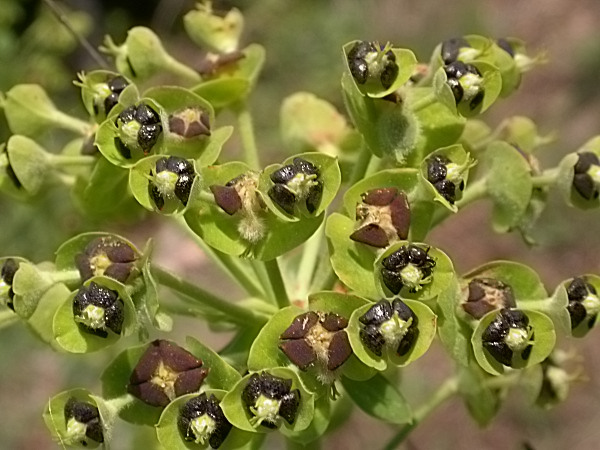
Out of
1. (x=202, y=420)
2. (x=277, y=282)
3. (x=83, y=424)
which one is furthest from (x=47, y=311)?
(x=277, y=282)

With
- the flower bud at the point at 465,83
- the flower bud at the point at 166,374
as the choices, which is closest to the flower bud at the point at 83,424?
the flower bud at the point at 166,374

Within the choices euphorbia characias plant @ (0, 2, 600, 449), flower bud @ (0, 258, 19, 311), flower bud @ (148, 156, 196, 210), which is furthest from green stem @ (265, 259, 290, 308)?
flower bud @ (0, 258, 19, 311)

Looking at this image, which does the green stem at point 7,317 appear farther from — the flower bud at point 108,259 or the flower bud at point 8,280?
the flower bud at point 108,259

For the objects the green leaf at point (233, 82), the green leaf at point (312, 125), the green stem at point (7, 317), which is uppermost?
the green leaf at point (233, 82)

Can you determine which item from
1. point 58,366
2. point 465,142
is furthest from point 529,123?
point 58,366

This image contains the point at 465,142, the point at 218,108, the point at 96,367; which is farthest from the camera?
the point at 96,367

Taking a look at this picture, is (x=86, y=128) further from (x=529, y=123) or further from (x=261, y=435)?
(x=529, y=123)
